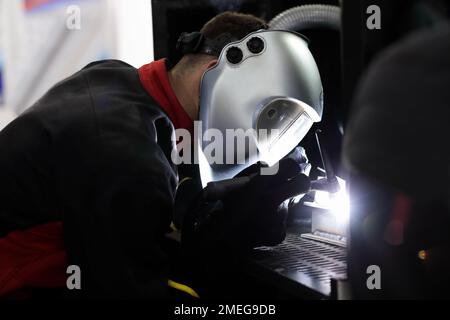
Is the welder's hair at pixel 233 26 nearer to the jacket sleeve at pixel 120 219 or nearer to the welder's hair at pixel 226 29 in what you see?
the welder's hair at pixel 226 29

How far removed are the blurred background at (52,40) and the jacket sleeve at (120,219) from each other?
0.98 metres

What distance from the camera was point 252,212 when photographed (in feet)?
3.51

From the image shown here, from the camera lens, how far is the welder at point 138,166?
90cm

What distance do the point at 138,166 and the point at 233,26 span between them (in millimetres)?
401

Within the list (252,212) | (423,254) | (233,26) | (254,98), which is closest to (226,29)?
(233,26)

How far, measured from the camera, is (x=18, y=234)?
1.02 m

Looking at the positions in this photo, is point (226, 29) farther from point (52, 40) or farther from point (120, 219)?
point (52, 40)

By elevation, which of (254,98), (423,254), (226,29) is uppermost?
(226,29)

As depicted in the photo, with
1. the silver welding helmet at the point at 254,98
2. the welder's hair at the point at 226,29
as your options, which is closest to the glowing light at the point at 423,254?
the silver welding helmet at the point at 254,98

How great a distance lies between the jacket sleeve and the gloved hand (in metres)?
0.17
